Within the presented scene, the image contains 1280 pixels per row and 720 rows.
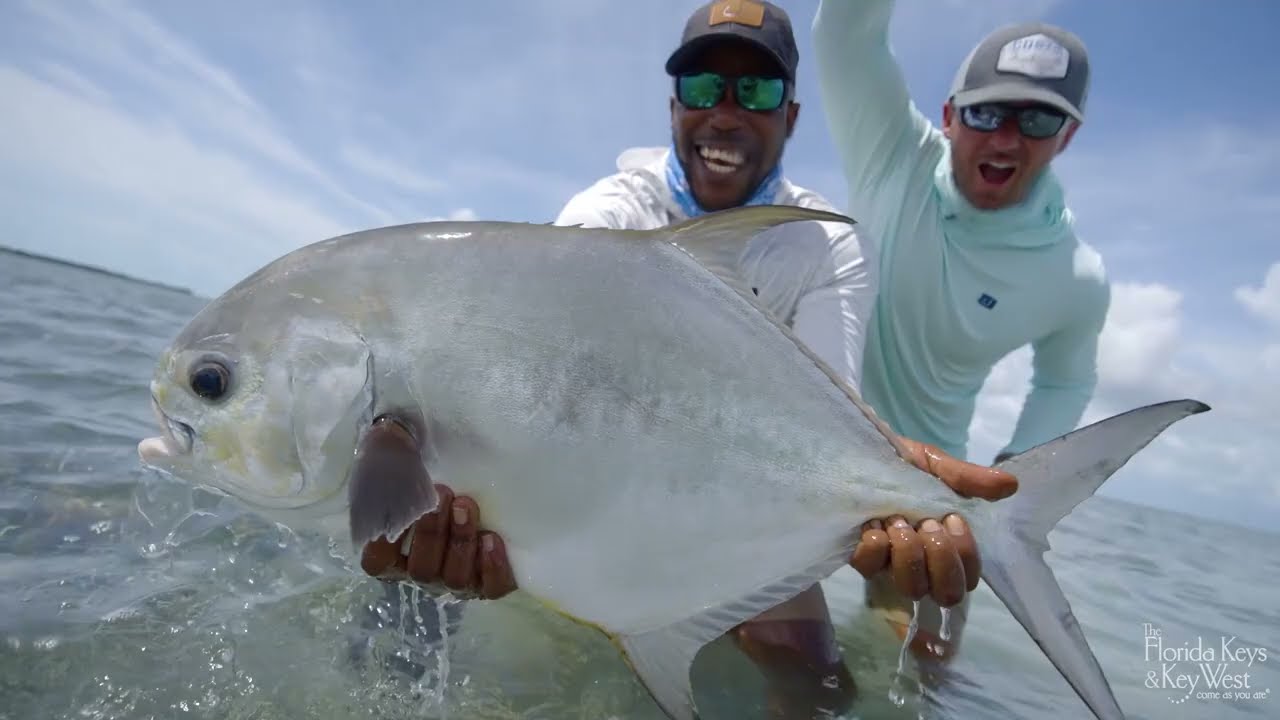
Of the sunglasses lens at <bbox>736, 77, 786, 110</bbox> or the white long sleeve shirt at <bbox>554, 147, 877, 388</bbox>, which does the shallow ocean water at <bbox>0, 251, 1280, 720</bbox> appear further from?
the sunglasses lens at <bbox>736, 77, 786, 110</bbox>

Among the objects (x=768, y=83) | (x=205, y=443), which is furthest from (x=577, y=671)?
(x=768, y=83)

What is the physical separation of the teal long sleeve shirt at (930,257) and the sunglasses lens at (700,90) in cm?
82

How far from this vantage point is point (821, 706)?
2676 millimetres

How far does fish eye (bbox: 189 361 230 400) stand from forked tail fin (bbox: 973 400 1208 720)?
171 cm

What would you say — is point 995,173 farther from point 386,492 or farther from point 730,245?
point 386,492

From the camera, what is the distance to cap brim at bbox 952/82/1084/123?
3.38 meters

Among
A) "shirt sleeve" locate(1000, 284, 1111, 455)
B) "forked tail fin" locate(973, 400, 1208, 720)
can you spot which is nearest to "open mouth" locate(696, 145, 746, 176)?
"forked tail fin" locate(973, 400, 1208, 720)

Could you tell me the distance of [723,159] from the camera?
3098 mm

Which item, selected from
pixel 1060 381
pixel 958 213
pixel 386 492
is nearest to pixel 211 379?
pixel 386 492

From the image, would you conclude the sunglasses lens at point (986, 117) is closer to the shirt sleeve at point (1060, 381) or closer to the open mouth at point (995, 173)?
the open mouth at point (995, 173)

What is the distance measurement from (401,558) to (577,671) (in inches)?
43.0

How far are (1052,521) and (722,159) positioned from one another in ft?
6.22

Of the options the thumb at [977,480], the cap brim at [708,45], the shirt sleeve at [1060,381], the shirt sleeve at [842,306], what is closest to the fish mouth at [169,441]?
the thumb at [977,480]

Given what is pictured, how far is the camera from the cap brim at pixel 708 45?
2959 millimetres
